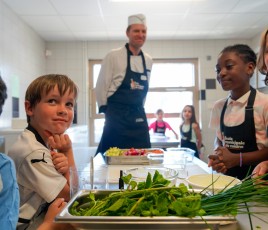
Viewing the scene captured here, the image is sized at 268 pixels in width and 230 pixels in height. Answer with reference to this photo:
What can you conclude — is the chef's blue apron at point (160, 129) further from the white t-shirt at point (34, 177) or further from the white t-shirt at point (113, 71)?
the white t-shirt at point (34, 177)

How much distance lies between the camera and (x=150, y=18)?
10.6 feet

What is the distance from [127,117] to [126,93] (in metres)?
0.17

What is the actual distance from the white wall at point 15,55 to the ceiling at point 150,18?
132mm

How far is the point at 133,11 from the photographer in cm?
298

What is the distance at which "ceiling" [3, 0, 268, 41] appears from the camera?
2.80 meters

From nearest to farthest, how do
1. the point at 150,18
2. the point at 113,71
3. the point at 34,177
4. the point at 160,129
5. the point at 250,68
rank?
the point at 34,177
the point at 250,68
the point at 113,71
the point at 150,18
the point at 160,129

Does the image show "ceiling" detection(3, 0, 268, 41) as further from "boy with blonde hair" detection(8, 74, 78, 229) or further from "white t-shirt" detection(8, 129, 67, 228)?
"white t-shirt" detection(8, 129, 67, 228)

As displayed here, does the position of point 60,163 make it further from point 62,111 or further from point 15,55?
point 15,55

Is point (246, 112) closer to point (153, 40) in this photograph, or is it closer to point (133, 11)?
point (133, 11)

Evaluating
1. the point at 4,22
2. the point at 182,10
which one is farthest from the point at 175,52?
the point at 4,22

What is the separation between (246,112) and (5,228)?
1.11 metres

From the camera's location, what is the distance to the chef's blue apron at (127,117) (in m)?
1.62

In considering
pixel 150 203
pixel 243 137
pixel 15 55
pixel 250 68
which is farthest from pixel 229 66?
pixel 15 55

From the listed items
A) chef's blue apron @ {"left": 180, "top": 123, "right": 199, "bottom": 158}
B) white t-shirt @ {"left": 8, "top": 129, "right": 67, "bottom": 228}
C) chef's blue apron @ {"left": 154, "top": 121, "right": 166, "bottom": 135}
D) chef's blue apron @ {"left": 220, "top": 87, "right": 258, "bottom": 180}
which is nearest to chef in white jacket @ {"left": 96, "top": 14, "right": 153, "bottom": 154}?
chef's blue apron @ {"left": 220, "top": 87, "right": 258, "bottom": 180}
